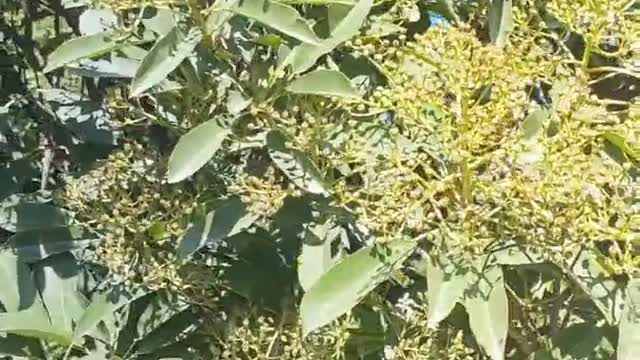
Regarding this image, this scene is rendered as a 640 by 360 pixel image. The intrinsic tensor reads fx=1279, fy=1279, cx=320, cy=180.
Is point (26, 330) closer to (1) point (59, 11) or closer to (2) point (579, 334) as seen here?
(1) point (59, 11)

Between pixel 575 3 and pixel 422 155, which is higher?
pixel 575 3

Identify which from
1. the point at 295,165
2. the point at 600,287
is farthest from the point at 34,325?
the point at 600,287

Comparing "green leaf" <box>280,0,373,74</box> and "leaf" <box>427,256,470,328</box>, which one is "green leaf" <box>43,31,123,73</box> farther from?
"leaf" <box>427,256,470,328</box>

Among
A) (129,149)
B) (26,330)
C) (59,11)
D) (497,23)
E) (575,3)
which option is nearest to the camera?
(575,3)

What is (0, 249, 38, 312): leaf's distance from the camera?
156 centimetres

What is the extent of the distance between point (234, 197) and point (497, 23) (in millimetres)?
329

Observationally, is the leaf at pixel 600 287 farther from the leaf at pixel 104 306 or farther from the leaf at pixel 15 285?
the leaf at pixel 15 285

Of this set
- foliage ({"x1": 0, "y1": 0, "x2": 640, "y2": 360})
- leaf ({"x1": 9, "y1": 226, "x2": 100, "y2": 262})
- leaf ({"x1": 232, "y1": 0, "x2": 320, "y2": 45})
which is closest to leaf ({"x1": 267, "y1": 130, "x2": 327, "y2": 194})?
foliage ({"x1": 0, "y1": 0, "x2": 640, "y2": 360})

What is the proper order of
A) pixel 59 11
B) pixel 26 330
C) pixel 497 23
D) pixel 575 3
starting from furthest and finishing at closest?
pixel 59 11
pixel 26 330
pixel 497 23
pixel 575 3

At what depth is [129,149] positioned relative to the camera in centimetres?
142

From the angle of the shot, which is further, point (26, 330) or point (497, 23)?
point (26, 330)

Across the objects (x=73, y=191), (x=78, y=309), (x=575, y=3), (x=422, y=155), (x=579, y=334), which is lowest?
(x=78, y=309)

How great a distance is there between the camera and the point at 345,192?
126 centimetres

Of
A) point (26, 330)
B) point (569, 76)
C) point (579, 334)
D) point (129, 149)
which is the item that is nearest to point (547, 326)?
point (579, 334)
